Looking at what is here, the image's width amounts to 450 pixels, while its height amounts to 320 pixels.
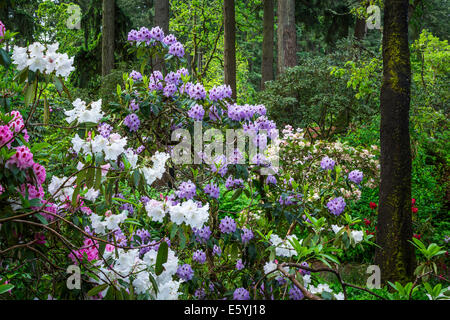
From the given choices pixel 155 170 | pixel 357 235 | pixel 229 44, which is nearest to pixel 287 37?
pixel 229 44

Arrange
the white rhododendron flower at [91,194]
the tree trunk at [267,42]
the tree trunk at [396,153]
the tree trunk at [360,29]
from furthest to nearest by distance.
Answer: the tree trunk at [360,29] → the tree trunk at [267,42] → the tree trunk at [396,153] → the white rhododendron flower at [91,194]

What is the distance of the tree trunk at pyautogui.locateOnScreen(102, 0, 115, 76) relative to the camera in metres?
11.2

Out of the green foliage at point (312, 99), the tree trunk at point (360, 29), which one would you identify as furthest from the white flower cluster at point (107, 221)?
the tree trunk at point (360, 29)

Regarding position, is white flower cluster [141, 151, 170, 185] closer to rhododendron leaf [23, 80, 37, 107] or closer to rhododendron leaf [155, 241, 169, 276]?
rhododendron leaf [155, 241, 169, 276]

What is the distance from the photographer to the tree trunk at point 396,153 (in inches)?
166

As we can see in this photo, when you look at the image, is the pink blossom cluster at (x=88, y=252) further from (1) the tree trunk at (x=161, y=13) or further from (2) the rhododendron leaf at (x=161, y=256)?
(1) the tree trunk at (x=161, y=13)

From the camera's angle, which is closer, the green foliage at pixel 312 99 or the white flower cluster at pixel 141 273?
the white flower cluster at pixel 141 273

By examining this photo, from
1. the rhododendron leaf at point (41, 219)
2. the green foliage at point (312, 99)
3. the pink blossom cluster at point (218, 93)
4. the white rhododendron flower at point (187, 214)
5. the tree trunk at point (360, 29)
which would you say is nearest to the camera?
the rhododendron leaf at point (41, 219)

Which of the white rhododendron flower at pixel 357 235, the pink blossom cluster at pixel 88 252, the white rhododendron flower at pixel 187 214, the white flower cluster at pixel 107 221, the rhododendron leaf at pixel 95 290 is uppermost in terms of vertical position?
the white rhododendron flower at pixel 187 214

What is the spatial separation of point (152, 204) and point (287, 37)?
36.0 ft

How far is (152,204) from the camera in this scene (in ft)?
6.61

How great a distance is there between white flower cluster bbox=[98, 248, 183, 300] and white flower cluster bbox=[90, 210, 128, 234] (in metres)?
0.12

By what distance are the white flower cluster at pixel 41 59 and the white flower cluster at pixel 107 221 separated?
0.69 metres
